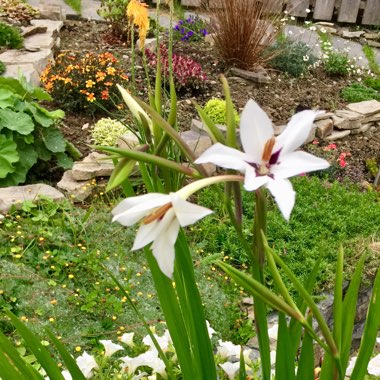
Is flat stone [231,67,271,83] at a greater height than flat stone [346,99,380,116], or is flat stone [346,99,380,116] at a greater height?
flat stone [231,67,271,83]

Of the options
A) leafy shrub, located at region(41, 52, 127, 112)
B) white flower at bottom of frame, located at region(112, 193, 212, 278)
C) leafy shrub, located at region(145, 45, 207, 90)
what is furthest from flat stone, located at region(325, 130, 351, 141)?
white flower at bottom of frame, located at region(112, 193, 212, 278)

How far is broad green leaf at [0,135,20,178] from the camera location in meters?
3.65

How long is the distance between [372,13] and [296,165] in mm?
8116

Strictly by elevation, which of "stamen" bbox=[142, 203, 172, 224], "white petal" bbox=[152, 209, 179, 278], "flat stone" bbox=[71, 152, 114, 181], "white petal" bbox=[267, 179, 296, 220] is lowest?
"flat stone" bbox=[71, 152, 114, 181]

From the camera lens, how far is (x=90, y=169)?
384 cm

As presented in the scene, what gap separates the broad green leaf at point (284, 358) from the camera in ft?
4.01

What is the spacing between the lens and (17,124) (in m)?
3.76

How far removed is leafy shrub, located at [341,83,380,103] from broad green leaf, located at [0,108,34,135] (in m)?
3.09

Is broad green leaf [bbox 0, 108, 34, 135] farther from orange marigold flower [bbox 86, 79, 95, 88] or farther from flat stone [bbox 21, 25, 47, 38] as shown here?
flat stone [bbox 21, 25, 47, 38]

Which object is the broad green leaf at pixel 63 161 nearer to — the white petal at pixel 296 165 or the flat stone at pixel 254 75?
the flat stone at pixel 254 75

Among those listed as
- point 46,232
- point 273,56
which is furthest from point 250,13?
point 46,232

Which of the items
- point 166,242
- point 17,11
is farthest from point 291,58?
point 166,242

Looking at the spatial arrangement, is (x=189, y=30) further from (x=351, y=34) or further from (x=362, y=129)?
(x=351, y=34)

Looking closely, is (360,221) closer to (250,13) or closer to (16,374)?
(250,13)
